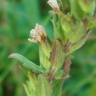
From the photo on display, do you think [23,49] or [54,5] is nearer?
[54,5]

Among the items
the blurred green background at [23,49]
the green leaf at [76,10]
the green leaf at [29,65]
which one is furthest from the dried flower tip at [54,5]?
the blurred green background at [23,49]

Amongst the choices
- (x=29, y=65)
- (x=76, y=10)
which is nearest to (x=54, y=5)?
(x=76, y=10)

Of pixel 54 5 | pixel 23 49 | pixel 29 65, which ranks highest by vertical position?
pixel 54 5

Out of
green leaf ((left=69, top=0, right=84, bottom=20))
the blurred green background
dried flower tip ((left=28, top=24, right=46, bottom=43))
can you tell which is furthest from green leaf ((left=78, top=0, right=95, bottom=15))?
the blurred green background

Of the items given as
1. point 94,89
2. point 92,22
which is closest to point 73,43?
point 92,22

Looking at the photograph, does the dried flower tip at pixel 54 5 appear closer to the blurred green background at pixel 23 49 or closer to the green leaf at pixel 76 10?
the green leaf at pixel 76 10

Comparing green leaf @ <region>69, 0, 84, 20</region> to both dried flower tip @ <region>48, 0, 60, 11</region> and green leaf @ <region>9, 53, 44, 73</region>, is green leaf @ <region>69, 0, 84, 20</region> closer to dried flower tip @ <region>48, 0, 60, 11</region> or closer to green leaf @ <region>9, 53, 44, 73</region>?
dried flower tip @ <region>48, 0, 60, 11</region>

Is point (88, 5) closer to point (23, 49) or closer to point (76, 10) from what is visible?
point (76, 10)

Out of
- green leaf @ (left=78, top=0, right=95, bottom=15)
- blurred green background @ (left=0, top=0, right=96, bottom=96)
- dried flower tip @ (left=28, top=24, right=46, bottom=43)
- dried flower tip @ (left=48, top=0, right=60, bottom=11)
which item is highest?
dried flower tip @ (left=48, top=0, right=60, bottom=11)
